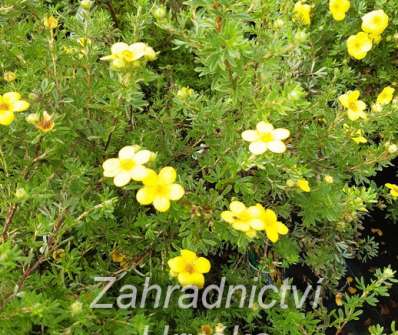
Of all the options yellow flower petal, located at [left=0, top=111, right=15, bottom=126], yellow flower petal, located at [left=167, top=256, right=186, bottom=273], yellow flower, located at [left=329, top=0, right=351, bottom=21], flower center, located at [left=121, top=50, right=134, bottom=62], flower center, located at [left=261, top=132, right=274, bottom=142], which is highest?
yellow flower, located at [left=329, top=0, right=351, bottom=21]

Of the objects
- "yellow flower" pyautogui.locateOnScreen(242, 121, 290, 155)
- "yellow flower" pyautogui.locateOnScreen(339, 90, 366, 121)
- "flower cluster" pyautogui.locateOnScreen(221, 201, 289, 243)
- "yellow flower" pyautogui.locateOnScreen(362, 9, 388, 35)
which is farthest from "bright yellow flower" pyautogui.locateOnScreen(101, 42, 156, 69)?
"yellow flower" pyautogui.locateOnScreen(362, 9, 388, 35)

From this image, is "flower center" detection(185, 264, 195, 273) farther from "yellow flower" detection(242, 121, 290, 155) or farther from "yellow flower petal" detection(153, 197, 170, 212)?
"yellow flower" detection(242, 121, 290, 155)

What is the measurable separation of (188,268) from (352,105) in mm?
665


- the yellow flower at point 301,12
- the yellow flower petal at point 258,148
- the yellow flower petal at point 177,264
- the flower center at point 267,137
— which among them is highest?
the yellow flower at point 301,12

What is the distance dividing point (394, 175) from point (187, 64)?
123 cm

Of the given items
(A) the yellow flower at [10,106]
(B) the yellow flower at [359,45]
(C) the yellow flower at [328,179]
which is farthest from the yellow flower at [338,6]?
(A) the yellow flower at [10,106]

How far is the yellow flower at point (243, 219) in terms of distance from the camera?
111 cm

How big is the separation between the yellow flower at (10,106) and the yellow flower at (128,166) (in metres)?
0.24

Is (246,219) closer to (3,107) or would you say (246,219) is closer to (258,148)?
(258,148)

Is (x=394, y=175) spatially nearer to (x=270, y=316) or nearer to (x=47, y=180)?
(x=270, y=316)

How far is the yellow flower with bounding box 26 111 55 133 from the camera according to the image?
112 centimetres

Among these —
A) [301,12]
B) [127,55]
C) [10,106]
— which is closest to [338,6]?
[301,12]

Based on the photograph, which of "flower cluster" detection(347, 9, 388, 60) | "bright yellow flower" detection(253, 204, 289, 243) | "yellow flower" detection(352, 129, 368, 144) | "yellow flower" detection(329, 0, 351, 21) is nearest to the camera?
"bright yellow flower" detection(253, 204, 289, 243)

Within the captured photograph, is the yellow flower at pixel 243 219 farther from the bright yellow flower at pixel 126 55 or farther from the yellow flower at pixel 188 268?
the bright yellow flower at pixel 126 55
